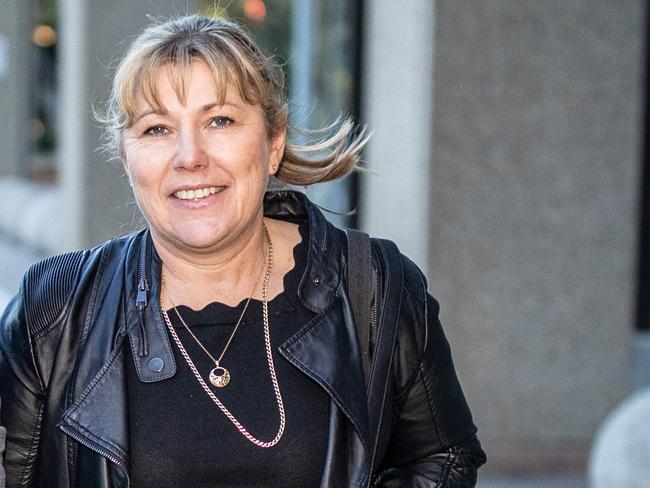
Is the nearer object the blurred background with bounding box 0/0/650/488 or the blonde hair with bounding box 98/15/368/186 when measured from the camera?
the blonde hair with bounding box 98/15/368/186

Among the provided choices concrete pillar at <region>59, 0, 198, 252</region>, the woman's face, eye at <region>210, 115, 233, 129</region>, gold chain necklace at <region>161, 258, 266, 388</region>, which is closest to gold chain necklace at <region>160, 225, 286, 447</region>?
gold chain necklace at <region>161, 258, 266, 388</region>

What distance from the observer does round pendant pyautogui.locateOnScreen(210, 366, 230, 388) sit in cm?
295

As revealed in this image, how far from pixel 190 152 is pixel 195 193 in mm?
109

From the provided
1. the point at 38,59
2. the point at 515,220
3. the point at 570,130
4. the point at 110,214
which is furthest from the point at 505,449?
the point at 38,59

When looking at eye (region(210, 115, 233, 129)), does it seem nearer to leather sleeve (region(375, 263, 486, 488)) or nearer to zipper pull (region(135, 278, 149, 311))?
zipper pull (region(135, 278, 149, 311))

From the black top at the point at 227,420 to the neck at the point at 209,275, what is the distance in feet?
0.15

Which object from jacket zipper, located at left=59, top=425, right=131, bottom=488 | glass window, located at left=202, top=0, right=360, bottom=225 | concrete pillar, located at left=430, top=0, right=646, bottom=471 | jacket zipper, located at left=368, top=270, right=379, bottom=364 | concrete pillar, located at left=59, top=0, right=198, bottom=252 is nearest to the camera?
jacket zipper, located at left=59, top=425, right=131, bottom=488

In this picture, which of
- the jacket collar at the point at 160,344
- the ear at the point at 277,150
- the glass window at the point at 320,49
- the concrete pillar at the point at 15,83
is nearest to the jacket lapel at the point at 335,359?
the jacket collar at the point at 160,344

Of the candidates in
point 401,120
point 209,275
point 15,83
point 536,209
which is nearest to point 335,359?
point 209,275

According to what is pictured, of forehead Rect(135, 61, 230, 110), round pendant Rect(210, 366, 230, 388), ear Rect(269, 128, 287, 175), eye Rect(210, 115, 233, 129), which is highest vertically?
forehead Rect(135, 61, 230, 110)

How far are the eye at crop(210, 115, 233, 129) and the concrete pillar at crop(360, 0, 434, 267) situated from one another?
4176mm

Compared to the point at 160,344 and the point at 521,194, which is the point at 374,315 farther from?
the point at 521,194

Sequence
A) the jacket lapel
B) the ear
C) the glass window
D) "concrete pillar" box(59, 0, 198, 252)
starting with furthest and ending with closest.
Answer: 1. the glass window
2. "concrete pillar" box(59, 0, 198, 252)
3. the ear
4. the jacket lapel

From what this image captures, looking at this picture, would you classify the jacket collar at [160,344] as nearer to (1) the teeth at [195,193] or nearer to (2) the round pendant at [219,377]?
(2) the round pendant at [219,377]
